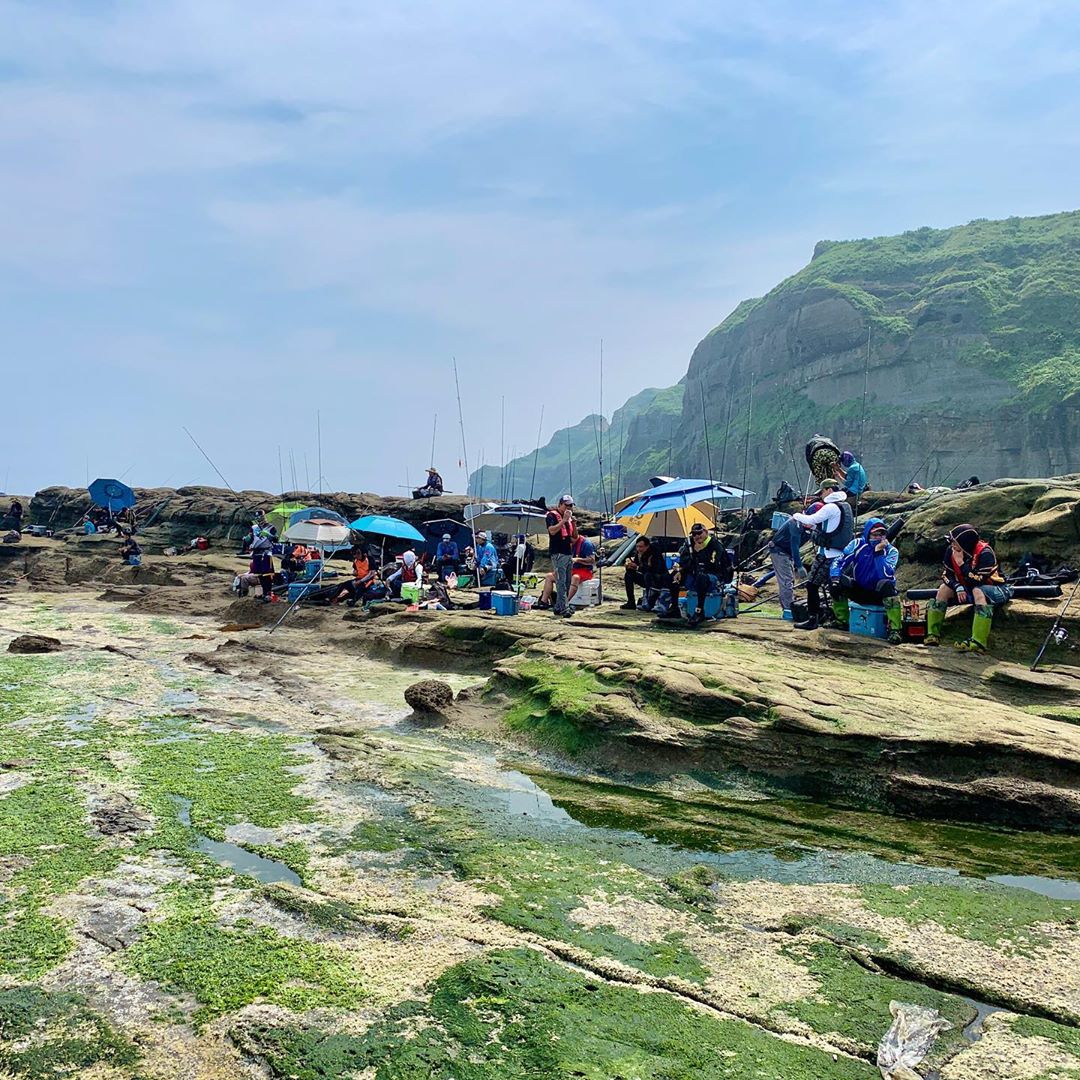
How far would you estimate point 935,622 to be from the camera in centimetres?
945

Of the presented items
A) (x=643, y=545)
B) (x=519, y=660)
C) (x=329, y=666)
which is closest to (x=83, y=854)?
(x=519, y=660)

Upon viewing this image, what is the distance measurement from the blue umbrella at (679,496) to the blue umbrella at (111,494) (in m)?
27.1

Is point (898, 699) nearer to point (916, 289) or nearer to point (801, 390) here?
point (801, 390)

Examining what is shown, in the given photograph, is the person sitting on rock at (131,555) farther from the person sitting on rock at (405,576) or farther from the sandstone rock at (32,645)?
the sandstone rock at (32,645)

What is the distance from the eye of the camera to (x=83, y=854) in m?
4.88

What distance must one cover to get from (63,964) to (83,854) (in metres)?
1.41

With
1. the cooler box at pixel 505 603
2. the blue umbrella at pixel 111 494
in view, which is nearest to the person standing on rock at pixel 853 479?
the cooler box at pixel 505 603

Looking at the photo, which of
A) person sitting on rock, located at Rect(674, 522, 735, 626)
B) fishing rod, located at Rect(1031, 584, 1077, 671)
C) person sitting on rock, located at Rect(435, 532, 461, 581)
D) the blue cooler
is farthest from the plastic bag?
person sitting on rock, located at Rect(435, 532, 461, 581)

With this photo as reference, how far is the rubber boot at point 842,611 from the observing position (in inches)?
408

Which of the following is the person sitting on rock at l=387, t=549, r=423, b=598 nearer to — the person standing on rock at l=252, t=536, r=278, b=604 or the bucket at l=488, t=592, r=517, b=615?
the person standing on rock at l=252, t=536, r=278, b=604

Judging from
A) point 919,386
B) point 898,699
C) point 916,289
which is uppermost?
point 916,289

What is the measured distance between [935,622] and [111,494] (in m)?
33.6

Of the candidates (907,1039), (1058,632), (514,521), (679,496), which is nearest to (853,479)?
(1058,632)

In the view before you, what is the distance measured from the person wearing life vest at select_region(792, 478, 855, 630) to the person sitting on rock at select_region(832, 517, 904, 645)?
0.30 m
